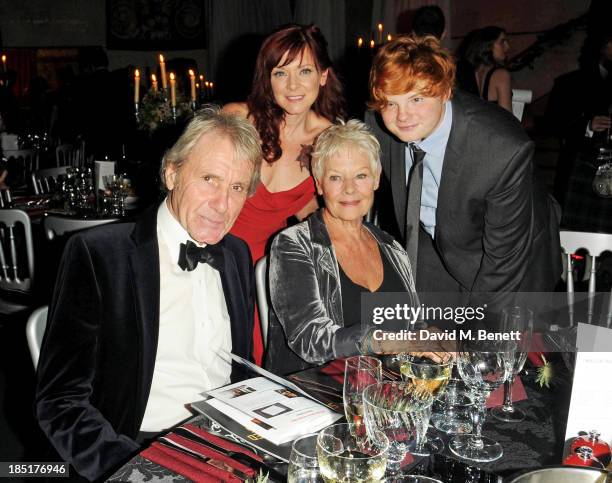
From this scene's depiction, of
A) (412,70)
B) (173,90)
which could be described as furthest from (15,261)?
(412,70)

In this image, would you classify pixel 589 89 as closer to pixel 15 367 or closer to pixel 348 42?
pixel 348 42

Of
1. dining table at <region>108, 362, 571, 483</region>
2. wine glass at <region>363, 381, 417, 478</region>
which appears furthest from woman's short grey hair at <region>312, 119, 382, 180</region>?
wine glass at <region>363, 381, 417, 478</region>

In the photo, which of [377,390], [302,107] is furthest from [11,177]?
[377,390]

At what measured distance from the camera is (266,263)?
8.03 ft

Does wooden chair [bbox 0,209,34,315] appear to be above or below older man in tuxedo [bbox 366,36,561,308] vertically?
below

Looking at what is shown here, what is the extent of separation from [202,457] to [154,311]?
600 mm

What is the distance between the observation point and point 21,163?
6441mm

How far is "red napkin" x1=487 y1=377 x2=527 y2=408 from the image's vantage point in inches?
61.0

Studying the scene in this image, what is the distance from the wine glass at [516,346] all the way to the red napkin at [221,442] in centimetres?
61

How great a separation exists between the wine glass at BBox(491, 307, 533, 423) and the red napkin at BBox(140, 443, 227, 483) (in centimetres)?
70

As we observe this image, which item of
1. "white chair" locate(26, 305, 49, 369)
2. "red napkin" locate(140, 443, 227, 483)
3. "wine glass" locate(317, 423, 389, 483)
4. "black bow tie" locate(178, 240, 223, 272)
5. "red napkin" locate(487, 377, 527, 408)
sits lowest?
"red napkin" locate(487, 377, 527, 408)

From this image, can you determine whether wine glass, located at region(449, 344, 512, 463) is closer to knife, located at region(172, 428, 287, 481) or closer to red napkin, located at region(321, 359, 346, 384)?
red napkin, located at region(321, 359, 346, 384)

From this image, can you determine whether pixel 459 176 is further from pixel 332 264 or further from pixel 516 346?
pixel 516 346

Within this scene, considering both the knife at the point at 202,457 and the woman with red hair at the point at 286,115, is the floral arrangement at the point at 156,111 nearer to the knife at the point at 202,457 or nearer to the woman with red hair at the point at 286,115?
the woman with red hair at the point at 286,115
